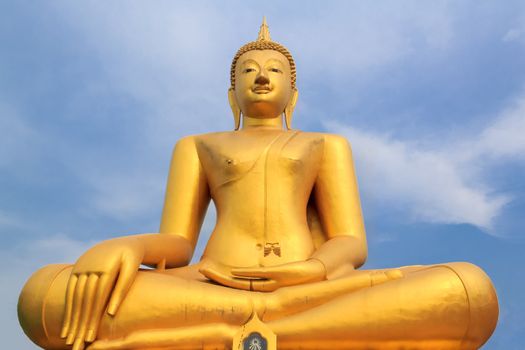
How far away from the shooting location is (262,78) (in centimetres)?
631

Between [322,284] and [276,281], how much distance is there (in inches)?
12.6

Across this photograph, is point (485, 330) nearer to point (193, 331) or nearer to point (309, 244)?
point (309, 244)

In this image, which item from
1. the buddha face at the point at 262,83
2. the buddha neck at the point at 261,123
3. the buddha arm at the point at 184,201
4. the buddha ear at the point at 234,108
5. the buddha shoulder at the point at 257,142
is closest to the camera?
the buddha arm at the point at 184,201

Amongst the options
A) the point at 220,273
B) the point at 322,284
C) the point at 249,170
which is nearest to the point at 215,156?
the point at 249,170

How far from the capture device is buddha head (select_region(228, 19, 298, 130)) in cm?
643

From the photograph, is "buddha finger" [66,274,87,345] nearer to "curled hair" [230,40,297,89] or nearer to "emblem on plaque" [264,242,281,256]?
"emblem on plaque" [264,242,281,256]

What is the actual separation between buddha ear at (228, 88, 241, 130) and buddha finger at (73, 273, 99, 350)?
253 centimetres

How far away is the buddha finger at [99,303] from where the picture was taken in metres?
4.70

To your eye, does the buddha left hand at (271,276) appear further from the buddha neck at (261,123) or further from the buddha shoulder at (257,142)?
the buddha neck at (261,123)

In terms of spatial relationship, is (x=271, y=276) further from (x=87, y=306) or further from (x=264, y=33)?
(x=264, y=33)

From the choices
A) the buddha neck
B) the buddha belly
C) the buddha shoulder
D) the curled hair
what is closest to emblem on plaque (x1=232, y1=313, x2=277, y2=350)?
the buddha belly

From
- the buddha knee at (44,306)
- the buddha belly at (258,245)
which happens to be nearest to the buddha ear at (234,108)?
the buddha belly at (258,245)

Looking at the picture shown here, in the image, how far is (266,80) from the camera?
6348 millimetres

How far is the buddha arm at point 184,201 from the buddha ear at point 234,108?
0.56 m
